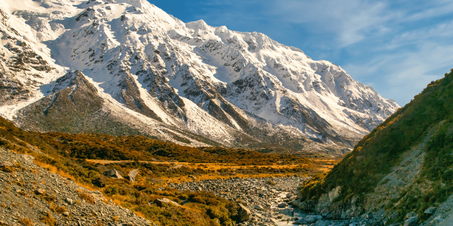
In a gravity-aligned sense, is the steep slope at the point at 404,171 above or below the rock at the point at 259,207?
above

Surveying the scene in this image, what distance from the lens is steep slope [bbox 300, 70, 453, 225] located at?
17.1 meters

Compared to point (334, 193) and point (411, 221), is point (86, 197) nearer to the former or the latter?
point (411, 221)

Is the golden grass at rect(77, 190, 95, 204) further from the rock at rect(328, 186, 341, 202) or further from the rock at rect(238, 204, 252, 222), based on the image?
the rock at rect(328, 186, 341, 202)

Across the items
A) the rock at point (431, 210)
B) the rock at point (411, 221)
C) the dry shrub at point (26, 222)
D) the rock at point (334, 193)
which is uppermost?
the rock at point (431, 210)

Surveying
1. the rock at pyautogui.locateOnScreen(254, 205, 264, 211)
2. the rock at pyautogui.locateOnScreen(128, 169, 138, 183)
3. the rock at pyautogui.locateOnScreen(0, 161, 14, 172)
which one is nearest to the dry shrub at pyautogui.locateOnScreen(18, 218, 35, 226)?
the rock at pyautogui.locateOnScreen(0, 161, 14, 172)

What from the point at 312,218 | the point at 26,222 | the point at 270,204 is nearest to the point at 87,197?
the point at 26,222

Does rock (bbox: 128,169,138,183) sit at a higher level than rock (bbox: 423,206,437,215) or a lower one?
lower

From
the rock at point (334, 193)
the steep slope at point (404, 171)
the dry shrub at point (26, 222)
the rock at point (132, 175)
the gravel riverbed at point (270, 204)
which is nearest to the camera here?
the dry shrub at point (26, 222)

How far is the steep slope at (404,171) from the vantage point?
56.1 ft

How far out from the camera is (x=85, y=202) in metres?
14.7

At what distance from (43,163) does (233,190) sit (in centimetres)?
2669

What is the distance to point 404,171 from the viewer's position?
20594 millimetres

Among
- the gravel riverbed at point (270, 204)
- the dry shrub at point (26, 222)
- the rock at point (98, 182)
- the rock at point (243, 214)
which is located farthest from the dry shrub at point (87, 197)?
the rock at point (243, 214)

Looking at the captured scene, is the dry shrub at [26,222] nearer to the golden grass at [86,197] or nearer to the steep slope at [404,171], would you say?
the golden grass at [86,197]
